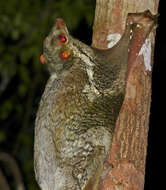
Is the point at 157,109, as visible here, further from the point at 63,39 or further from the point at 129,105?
the point at 63,39

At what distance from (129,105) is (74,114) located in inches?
14.4

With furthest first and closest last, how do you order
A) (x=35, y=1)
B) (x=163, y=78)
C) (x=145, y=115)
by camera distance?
(x=163, y=78) < (x=35, y=1) < (x=145, y=115)

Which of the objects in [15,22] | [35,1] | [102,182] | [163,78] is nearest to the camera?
[102,182]

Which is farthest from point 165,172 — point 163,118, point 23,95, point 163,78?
point 23,95

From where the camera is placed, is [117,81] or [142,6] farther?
[142,6]

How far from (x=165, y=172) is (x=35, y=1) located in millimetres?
3440

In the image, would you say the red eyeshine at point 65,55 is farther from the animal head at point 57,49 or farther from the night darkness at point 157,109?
the night darkness at point 157,109

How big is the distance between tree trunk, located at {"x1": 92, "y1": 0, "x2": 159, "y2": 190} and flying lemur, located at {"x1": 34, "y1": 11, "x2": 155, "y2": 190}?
0.33 ft

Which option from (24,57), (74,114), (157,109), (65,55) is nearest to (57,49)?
(65,55)

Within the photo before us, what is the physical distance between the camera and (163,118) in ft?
22.6

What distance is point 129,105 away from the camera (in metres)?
2.11

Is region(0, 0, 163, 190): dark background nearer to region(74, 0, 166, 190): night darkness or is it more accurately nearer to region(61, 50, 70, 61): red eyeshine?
region(74, 0, 166, 190): night darkness

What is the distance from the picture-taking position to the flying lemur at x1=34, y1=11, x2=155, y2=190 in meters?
1.84

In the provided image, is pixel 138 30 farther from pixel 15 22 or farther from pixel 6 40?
pixel 6 40
